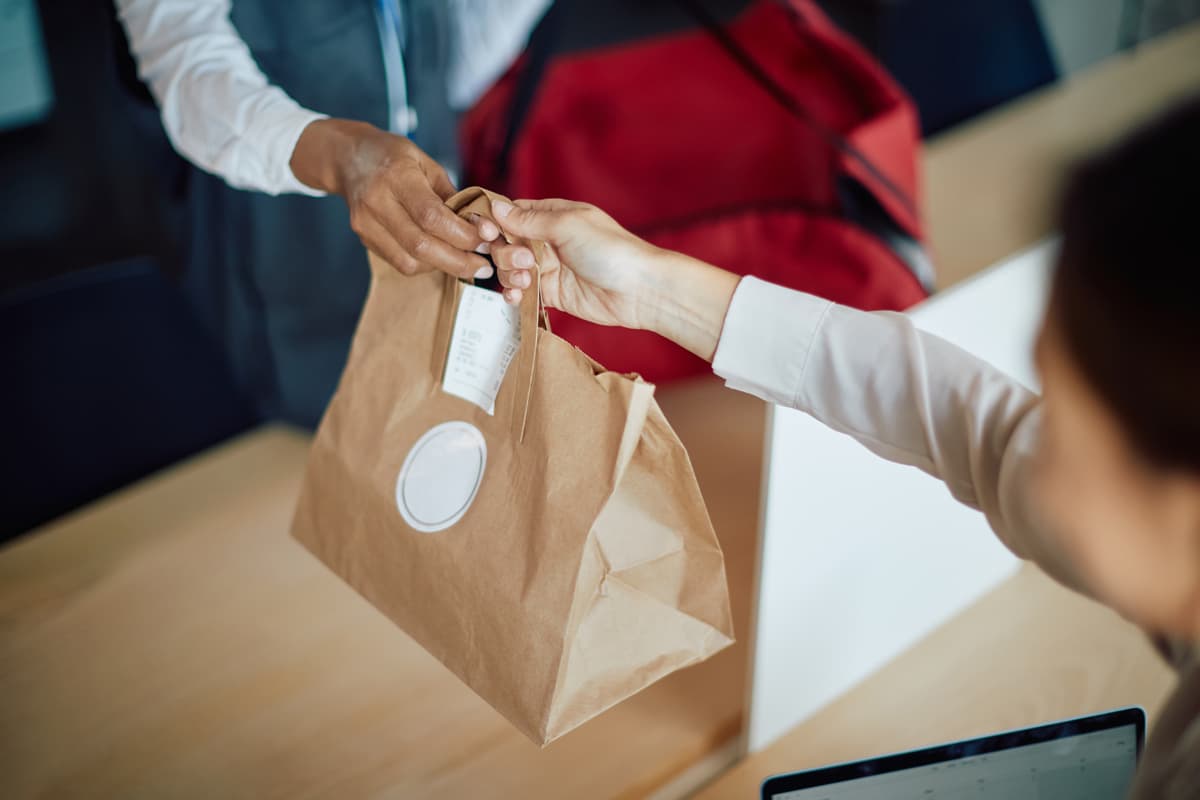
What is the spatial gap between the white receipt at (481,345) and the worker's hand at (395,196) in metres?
0.02

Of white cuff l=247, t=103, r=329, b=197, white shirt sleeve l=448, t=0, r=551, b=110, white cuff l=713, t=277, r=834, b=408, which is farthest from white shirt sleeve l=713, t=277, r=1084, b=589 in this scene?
white shirt sleeve l=448, t=0, r=551, b=110

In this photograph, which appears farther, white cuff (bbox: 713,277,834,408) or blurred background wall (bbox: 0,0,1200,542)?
blurred background wall (bbox: 0,0,1200,542)

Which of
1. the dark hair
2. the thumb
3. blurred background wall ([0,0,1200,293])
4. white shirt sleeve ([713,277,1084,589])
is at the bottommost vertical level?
blurred background wall ([0,0,1200,293])

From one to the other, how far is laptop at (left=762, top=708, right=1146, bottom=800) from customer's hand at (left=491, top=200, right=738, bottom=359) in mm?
254

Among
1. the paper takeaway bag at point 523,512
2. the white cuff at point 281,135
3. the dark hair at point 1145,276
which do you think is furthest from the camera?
the white cuff at point 281,135

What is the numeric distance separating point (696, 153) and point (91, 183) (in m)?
0.83

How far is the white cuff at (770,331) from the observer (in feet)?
1.88

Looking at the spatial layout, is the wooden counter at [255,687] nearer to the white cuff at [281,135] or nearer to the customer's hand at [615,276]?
the customer's hand at [615,276]

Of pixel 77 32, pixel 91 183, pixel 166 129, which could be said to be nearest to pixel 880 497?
pixel 166 129

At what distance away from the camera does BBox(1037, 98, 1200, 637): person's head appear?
32 cm

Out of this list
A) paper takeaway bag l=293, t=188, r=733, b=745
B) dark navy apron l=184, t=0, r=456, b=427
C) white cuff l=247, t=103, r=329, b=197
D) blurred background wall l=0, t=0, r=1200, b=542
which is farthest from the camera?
blurred background wall l=0, t=0, r=1200, b=542

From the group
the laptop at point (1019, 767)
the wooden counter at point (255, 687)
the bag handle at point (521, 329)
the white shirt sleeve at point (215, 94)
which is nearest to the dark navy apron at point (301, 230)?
the white shirt sleeve at point (215, 94)

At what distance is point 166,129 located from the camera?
0.79 meters

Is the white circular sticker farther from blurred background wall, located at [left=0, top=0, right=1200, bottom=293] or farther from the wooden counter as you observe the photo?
blurred background wall, located at [left=0, top=0, right=1200, bottom=293]
